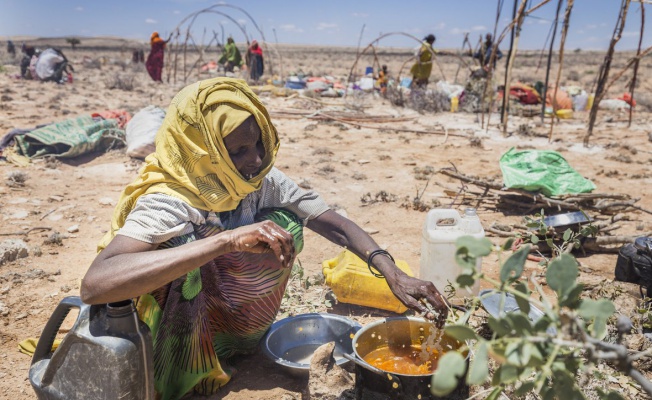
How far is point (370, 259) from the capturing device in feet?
6.75

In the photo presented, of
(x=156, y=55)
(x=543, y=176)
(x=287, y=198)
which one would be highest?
(x=156, y=55)

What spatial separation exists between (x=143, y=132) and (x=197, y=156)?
14.1 feet

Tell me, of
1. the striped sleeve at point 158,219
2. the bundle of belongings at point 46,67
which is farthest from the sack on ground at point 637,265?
the bundle of belongings at point 46,67

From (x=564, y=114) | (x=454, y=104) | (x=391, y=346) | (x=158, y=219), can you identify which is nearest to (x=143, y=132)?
(x=158, y=219)

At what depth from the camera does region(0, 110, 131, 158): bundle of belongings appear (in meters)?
A: 5.61

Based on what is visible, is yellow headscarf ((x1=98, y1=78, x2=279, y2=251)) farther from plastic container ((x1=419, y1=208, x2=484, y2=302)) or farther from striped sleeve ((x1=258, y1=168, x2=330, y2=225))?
plastic container ((x1=419, y1=208, x2=484, y2=302))

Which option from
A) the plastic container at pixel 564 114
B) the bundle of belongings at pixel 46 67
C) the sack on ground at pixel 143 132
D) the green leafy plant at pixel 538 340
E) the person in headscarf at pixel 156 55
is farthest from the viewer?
the person in headscarf at pixel 156 55

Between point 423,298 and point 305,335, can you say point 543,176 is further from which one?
point 423,298

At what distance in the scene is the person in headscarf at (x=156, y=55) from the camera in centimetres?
1393

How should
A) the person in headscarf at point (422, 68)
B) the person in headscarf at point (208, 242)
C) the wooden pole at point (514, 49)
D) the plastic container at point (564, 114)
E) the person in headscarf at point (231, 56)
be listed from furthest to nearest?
the person in headscarf at point (231, 56)
the person in headscarf at point (422, 68)
the plastic container at point (564, 114)
the wooden pole at point (514, 49)
the person in headscarf at point (208, 242)

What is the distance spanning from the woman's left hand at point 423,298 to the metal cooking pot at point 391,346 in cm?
6

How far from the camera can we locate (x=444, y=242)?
2604mm

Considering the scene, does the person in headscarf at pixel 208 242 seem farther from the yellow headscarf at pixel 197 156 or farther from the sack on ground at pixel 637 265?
the sack on ground at pixel 637 265

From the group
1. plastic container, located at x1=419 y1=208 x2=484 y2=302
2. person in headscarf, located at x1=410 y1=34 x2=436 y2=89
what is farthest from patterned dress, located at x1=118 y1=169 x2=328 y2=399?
person in headscarf, located at x1=410 y1=34 x2=436 y2=89
